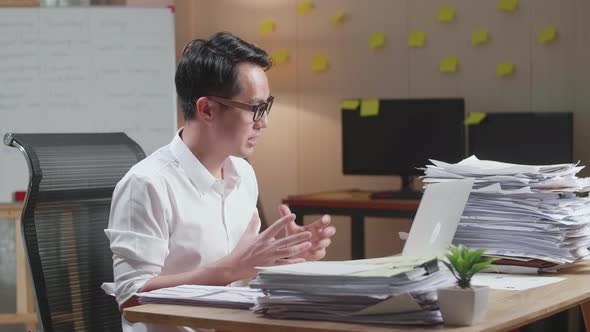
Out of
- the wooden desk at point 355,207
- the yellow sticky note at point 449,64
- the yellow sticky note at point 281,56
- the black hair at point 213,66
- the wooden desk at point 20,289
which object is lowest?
the wooden desk at point 20,289

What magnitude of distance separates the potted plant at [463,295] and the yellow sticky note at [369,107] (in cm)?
326

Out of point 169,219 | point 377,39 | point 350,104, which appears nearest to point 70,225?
point 169,219

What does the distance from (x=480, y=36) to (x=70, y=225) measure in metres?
3.04

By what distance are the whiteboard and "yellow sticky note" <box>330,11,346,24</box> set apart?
1194 mm

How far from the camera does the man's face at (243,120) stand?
195 cm

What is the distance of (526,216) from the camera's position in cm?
199

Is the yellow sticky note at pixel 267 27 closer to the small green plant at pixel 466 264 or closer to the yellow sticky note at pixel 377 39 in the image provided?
the yellow sticky note at pixel 377 39

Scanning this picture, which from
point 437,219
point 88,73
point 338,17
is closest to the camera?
point 437,219

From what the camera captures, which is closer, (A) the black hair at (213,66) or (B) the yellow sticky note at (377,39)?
(A) the black hair at (213,66)

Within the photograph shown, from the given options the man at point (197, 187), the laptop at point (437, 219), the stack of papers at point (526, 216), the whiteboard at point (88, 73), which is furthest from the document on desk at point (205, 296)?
the whiteboard at point (88, 73)

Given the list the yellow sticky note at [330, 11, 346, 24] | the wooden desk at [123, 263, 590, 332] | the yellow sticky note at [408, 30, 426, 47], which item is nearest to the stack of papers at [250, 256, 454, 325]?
the wooden desk at [123, 263, 590, 332]

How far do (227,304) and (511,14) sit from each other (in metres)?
3.37

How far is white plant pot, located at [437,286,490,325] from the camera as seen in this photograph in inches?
52.9

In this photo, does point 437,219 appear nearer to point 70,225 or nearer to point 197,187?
point 197,187
